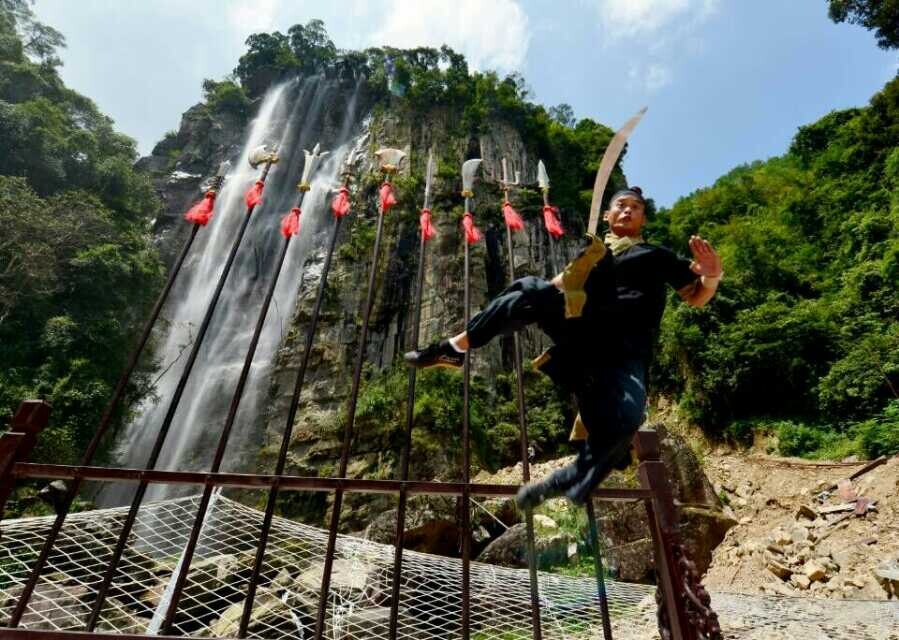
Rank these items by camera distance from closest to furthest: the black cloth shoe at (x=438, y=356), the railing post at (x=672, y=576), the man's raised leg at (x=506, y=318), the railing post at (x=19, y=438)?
the railing post at (x=672, y=576), the man's raised leg at (x=506, y=318), the railing post at (x=19, y=438), the black cloth shoe at (x=438, y=356)

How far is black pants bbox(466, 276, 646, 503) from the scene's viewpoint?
1938 millimetres

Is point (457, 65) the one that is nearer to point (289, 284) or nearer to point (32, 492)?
point (289, 284)

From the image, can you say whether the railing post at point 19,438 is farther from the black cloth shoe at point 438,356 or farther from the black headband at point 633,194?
the black headband at point 633,194

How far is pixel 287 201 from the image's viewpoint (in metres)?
27.0

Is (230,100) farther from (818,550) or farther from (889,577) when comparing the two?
(889,577)

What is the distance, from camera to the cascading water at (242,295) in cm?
1831

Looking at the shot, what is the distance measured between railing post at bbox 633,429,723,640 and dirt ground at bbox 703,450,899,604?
5.83 meters

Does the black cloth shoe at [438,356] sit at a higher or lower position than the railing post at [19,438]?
higher

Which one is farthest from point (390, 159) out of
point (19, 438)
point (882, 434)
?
point (882, 434)

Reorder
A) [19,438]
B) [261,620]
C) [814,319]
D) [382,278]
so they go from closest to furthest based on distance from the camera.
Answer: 1. [19,438]
2. [261,620]
3. [814,319]
4. [382,278]

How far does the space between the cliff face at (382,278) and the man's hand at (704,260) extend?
1268 centimetres

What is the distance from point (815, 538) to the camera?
8.22 m

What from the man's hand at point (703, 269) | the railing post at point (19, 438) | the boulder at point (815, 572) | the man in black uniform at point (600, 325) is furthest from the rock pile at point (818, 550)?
the railing post at point (19, 438)

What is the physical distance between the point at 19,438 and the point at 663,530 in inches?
123
